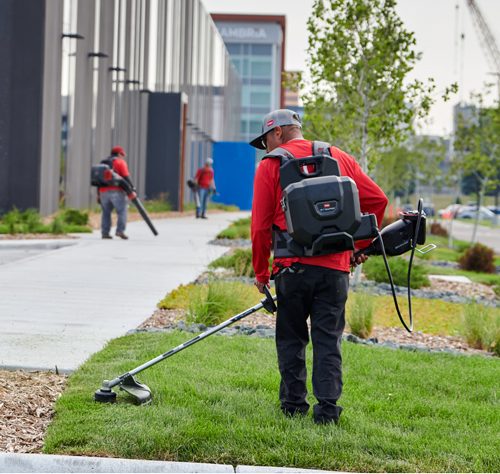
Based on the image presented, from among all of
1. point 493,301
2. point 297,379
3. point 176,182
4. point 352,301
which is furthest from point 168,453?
point 176,182

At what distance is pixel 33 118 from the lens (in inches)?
718

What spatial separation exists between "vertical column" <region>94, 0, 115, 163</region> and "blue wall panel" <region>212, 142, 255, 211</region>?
21068mm

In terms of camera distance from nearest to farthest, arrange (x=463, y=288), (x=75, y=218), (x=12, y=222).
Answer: (x=463, y=288)
(x=12, y=222)
(x=75, y=218)

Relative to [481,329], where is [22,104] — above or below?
above

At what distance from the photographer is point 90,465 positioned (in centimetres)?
332

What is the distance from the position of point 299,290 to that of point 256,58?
238 ft

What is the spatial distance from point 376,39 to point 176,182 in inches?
810

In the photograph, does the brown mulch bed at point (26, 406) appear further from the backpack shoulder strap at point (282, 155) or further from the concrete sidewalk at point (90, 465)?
the backpack shoulder strap at point (282, 155)

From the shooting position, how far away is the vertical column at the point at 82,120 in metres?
21.3

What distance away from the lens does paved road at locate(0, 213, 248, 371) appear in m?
5.74

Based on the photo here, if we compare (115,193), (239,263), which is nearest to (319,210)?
(239,263)

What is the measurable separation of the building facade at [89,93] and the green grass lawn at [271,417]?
1409cm

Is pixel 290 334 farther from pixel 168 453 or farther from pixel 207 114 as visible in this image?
pixel 207 114

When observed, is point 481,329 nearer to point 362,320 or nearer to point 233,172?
point 362,320
